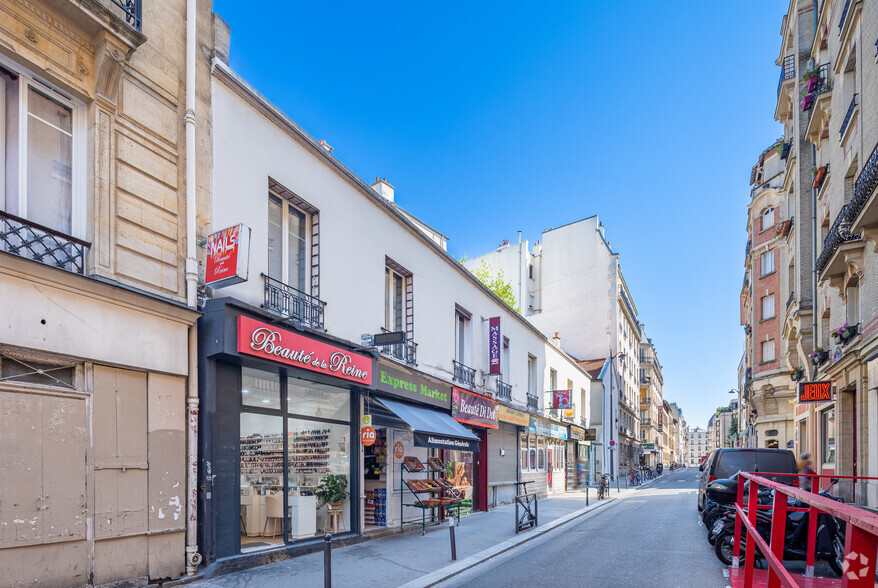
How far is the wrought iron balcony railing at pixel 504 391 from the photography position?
65.8 feet

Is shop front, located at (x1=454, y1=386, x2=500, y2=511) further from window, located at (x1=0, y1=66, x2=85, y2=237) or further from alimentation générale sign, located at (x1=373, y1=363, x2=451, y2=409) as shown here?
window, located at (x1=0, y1=66, x2=85, y2=237)

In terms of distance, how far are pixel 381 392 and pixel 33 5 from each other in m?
8.70

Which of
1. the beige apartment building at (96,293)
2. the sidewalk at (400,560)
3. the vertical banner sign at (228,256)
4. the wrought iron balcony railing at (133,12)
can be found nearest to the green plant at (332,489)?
the sidewalk at (400,560)

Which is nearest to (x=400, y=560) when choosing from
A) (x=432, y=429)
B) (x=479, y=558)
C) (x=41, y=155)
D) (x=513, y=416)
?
(x=479, y=558)

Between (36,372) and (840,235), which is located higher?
(840,235)

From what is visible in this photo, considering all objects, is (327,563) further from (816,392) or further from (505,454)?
(816,392)

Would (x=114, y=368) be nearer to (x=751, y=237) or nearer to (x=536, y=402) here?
(x=536, y=402)

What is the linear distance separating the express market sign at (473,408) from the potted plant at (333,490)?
514 centimetres

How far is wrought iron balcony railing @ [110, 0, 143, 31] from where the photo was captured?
7703 mm

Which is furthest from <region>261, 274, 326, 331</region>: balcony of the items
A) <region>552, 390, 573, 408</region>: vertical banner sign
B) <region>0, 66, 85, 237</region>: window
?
<region>552, 390, 573, 408</region>: vertical banner sign

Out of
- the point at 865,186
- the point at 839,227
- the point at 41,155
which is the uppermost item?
the point at 865,186

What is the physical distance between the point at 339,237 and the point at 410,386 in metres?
4.05

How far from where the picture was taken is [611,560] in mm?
9812

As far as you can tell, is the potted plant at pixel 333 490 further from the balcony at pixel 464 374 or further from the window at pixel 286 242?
the balcony at pixel 464 374
